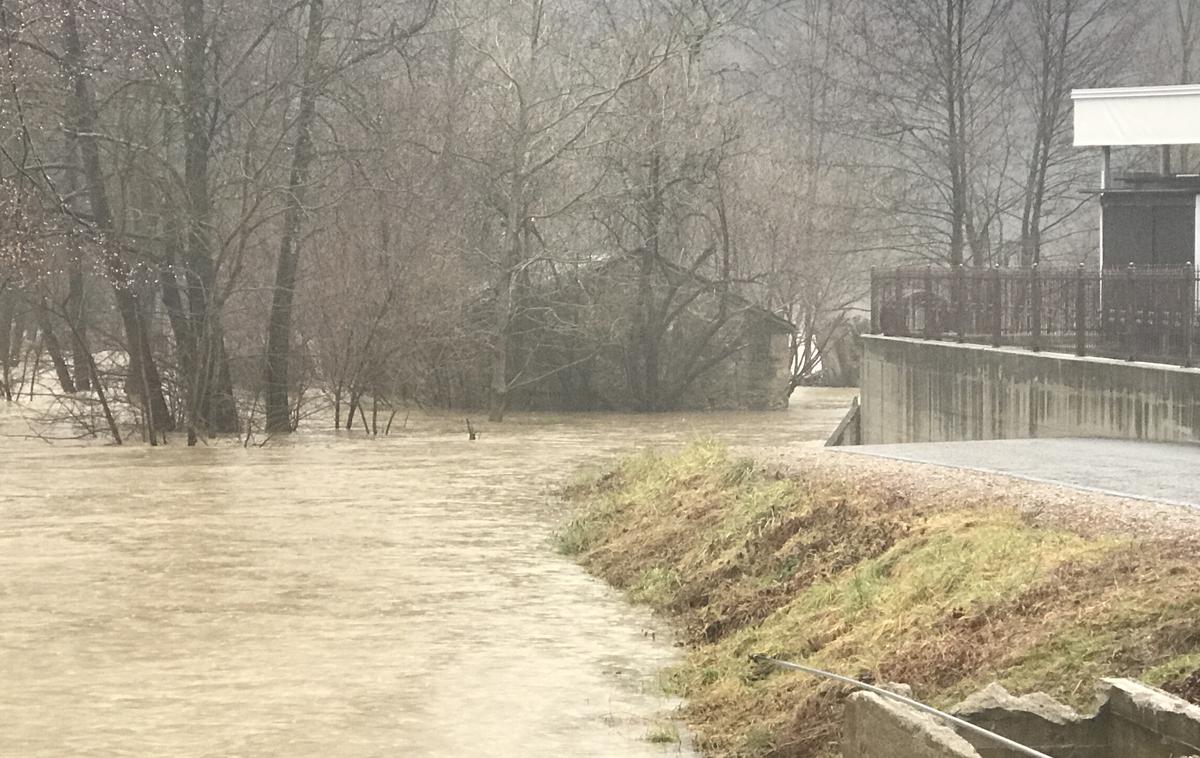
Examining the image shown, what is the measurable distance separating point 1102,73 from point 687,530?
42058 millimetres

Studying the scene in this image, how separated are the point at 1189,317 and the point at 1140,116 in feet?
43.7

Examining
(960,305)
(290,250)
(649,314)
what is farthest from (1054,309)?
(649,314)

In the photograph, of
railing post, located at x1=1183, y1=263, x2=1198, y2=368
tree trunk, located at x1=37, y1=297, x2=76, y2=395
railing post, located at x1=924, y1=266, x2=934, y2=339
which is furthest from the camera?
tree trunk, located at x1=37, y1=297, x2=76, y2=395

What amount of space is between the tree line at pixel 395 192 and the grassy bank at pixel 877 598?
11711mm

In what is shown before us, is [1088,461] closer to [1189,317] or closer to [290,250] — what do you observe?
[1189,317]

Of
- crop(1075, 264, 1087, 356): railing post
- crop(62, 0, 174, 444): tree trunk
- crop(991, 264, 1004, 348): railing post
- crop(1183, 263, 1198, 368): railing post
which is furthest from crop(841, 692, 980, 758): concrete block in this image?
crop(62, 0, 174, 444): tree trunk

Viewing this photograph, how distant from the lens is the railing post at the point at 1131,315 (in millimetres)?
24817

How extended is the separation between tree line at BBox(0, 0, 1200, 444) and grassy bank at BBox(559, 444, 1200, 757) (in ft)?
38.4

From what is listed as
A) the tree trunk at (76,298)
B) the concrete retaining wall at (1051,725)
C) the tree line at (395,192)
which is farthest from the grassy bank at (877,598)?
the tree trunk at (76,298)

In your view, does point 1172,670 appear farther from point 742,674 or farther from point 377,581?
point 377,581

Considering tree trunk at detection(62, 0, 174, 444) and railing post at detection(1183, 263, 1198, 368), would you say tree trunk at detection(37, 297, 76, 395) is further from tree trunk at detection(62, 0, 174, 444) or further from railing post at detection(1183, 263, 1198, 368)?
railing post at detection(1183, 263, 1198, 368)

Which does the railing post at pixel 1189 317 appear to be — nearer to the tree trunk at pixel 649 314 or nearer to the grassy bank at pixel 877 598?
the grassy bank at pixel 877 598

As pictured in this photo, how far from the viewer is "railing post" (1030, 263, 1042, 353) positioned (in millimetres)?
28516

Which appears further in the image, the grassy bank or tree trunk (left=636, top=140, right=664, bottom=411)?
tree trunk (left=636, top=140, right=664, bottom=411)
